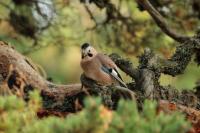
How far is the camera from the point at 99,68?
4910 millimetres

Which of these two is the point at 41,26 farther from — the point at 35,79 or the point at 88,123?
the point at 88,123

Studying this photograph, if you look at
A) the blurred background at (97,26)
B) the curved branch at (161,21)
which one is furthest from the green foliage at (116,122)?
the blurred background at (97,26)

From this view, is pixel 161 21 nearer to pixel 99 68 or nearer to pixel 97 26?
pixel 97 26

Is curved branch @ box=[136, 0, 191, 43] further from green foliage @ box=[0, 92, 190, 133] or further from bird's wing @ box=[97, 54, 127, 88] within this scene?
green foliage @ box=[0, 92, 190, 133]

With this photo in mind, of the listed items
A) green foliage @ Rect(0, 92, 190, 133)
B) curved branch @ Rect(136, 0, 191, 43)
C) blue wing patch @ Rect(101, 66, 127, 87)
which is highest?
curved branch @ Rect(136, 0, 191, 43)

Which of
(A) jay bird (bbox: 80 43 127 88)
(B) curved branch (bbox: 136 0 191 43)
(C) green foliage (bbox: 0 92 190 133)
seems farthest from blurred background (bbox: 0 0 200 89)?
(C) green foliage (bbox: 0 92 190 133)

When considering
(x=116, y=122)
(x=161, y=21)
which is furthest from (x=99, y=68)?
(x=116, y=122)

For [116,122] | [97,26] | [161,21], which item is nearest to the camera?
[116,122]

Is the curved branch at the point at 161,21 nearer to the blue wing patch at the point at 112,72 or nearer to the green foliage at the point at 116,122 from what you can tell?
the blue wing patch at the point at 112,72

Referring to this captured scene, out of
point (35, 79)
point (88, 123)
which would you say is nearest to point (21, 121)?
point (88, 123)

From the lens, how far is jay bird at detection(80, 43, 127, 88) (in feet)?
16.0

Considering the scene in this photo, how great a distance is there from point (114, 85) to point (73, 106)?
0.32 metres

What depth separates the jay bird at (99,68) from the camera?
4879mm

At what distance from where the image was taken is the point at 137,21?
7883 mm
